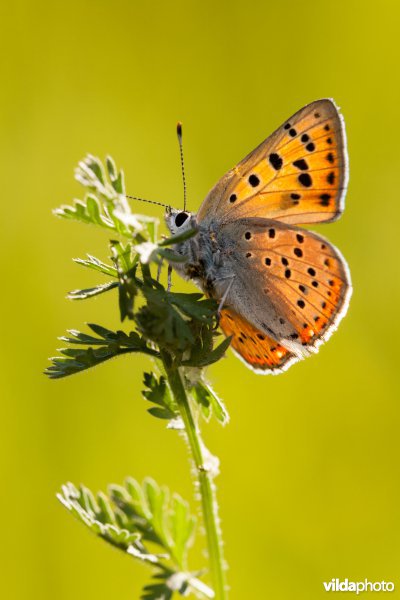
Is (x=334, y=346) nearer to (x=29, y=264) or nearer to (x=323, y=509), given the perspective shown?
(x=323, y=509)

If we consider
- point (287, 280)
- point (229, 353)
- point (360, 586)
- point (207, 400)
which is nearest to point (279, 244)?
point (287, 280)

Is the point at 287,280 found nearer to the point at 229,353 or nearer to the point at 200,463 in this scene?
the point at 200,463

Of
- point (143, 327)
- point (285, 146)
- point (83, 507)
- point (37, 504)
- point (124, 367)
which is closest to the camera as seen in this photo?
point (143, 327)

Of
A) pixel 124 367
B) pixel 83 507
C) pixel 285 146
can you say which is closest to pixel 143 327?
pixel 83 507

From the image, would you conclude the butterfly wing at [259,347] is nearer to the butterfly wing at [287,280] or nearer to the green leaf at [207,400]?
the butterfly wing at [287,280]

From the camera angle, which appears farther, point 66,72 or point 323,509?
point 66,72

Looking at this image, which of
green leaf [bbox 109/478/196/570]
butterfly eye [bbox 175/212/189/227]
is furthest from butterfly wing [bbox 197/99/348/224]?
green leaf [bbox 109/478/196/570]

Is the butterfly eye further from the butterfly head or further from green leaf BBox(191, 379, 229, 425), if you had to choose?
green leaf BBox(191, 379, 229, 425)

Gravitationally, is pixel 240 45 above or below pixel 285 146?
above
